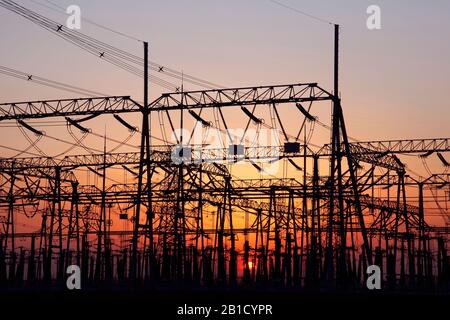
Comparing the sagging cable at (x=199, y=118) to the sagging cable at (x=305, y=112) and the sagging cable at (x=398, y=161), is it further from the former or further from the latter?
the sagging cable at (x=398, y=161)

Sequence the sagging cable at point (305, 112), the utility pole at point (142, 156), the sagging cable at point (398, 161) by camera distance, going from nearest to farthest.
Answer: the sagging cable at point (305, 112), the utility pole at point (142, 156), the sagging cable at point (398, 161)

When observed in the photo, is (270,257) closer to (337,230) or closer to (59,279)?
(337,230)

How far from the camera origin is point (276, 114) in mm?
38656

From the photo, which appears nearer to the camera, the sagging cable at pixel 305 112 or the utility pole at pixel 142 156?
the sagging cable at pixel 305 112

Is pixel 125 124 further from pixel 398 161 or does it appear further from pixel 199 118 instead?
pixel 398 161

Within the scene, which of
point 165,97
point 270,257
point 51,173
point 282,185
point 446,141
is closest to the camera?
point 165,97

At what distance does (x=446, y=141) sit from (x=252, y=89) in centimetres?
1183

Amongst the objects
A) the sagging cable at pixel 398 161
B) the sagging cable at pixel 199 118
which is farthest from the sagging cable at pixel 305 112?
the sagging cable at pixel 398 161

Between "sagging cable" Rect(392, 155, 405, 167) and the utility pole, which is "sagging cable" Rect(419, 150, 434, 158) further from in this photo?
the utility pole

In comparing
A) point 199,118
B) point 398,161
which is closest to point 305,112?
point 199,118

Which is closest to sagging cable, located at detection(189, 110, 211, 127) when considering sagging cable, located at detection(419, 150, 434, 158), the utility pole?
the utility pole
